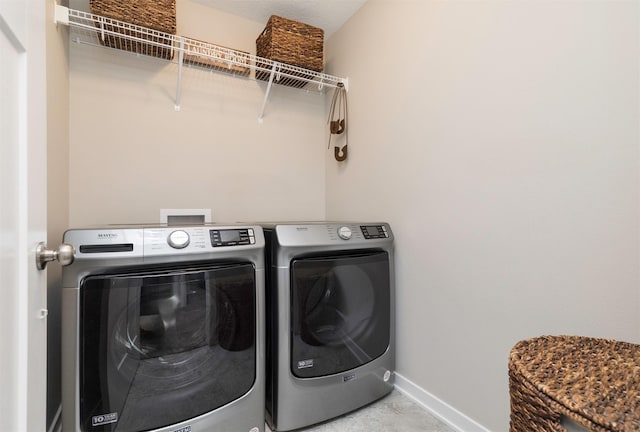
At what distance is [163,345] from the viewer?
1138 mm

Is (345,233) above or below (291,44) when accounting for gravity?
below

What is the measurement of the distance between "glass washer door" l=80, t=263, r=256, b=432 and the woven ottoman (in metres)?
0.96

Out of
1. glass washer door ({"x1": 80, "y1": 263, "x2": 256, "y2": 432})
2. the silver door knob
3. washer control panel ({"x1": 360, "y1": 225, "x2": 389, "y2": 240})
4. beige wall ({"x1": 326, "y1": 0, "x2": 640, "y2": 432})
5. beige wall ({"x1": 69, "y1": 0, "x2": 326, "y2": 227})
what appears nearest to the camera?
the silver door knob

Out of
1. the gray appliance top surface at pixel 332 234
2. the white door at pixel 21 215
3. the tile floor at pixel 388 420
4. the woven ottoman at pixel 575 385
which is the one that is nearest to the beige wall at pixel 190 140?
the gray appliance top surface at pixel 332 234

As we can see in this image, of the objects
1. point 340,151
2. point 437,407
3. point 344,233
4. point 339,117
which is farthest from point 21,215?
point 339,117

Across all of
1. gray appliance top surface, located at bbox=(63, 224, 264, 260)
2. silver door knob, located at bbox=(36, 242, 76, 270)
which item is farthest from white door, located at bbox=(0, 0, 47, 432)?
gray appliance top surface, located at bbox=(63, 224, 264, 260)

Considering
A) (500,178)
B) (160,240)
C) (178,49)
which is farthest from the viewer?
(178,49)

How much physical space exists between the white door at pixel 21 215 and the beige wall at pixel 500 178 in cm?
142

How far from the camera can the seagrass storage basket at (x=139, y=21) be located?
1546mm

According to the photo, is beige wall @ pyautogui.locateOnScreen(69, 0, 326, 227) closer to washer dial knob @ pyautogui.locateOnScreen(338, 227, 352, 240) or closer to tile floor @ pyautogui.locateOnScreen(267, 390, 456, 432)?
washer dial knob @ pyautogui.locateOnScreen(338, 227, 352, 240)

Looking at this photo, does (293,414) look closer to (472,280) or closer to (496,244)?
(472,280)

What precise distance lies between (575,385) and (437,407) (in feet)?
3.59

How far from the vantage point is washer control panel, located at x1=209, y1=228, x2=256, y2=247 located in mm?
1237

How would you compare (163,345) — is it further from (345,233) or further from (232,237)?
(345,233)
